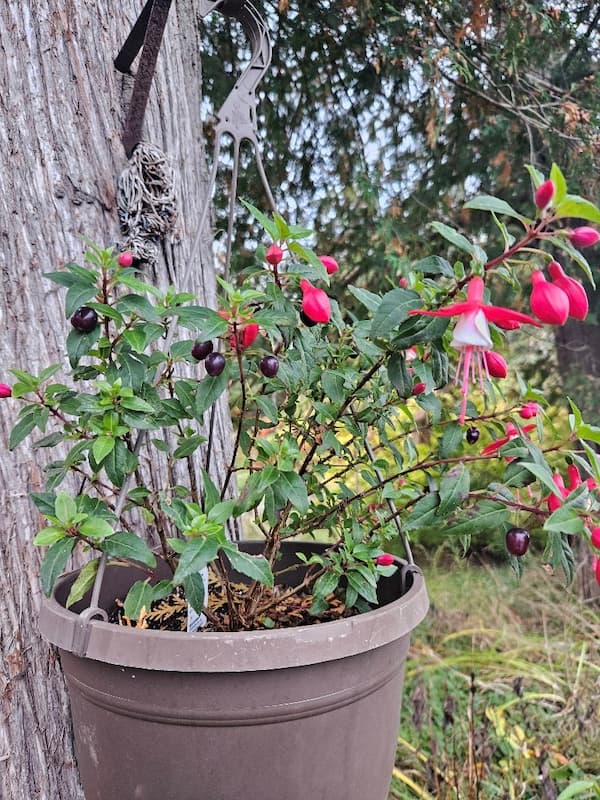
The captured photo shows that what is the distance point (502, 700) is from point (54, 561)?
1.65m

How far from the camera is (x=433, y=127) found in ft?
5.94

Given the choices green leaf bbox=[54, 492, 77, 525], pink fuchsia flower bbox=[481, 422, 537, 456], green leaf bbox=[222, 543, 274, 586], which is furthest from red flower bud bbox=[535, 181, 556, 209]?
green leaf bbox=[54, 492, 77, 525]

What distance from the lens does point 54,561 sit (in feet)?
2.06

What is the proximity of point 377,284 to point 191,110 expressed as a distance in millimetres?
1056

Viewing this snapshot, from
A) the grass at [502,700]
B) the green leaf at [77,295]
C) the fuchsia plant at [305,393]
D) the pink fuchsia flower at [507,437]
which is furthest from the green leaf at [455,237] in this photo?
the grass at [502,700]

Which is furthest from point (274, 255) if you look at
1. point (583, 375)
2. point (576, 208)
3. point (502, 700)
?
point (583, 375)

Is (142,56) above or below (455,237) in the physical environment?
above

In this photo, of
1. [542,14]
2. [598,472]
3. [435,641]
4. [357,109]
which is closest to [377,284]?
[357,109]

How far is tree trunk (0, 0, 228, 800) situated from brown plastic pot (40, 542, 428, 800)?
262 millimetres

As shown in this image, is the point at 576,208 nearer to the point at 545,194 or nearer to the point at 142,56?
the point at 545,194

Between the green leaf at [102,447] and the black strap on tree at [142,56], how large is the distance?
0.58 metres

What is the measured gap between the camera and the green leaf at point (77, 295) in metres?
0.61

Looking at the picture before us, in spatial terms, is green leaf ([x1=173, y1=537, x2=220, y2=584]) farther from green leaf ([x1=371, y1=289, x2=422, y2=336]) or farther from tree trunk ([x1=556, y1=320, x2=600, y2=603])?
tree trunk ([x1=556, y1=320, x2=600, y2=603])

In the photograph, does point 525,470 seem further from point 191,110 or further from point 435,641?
point 435,641
